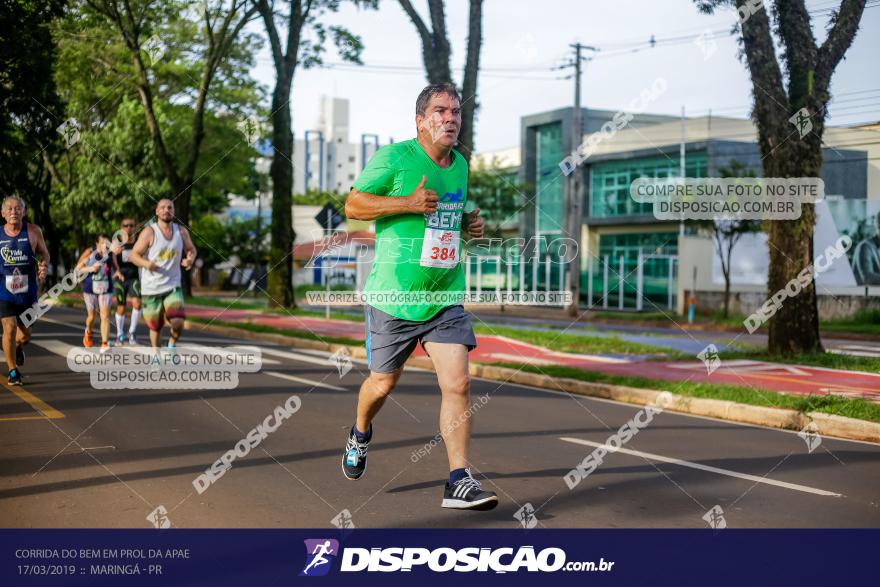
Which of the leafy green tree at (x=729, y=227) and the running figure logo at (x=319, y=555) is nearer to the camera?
the running figure logo at (x=319, y=555)

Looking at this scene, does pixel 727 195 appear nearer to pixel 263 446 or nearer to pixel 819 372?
pixel 819 372

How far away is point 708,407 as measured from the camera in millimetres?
9773

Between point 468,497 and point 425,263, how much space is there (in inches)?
47.9

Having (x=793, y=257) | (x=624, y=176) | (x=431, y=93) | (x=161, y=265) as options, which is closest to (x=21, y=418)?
(x=161, y=265)

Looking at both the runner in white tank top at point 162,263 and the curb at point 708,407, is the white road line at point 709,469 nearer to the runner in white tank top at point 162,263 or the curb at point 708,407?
the curb at point 708,407

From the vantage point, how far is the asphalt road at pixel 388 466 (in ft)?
16.5

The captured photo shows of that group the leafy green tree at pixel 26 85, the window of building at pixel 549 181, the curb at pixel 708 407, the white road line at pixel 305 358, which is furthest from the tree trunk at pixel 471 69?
the window of building at pixel 549 181

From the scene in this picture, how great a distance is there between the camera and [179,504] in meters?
5.13

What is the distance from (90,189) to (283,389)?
33458mm

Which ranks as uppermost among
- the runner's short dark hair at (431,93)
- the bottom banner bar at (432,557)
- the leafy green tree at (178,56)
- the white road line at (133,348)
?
the leafy green tree at (178,56)

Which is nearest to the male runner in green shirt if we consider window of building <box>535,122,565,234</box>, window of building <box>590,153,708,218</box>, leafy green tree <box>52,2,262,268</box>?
leafy green tree <box>52,2,262,268</box>

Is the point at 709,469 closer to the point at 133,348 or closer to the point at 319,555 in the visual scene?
the point at 319,555

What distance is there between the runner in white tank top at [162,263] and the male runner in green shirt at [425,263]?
5.77 metres

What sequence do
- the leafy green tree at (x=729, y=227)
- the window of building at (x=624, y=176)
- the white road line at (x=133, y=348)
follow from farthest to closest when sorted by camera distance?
the window of building at (x=624, y=176) → the leafy green tree at (x=729, y=227) → the white road line at (x=133, y=348)
